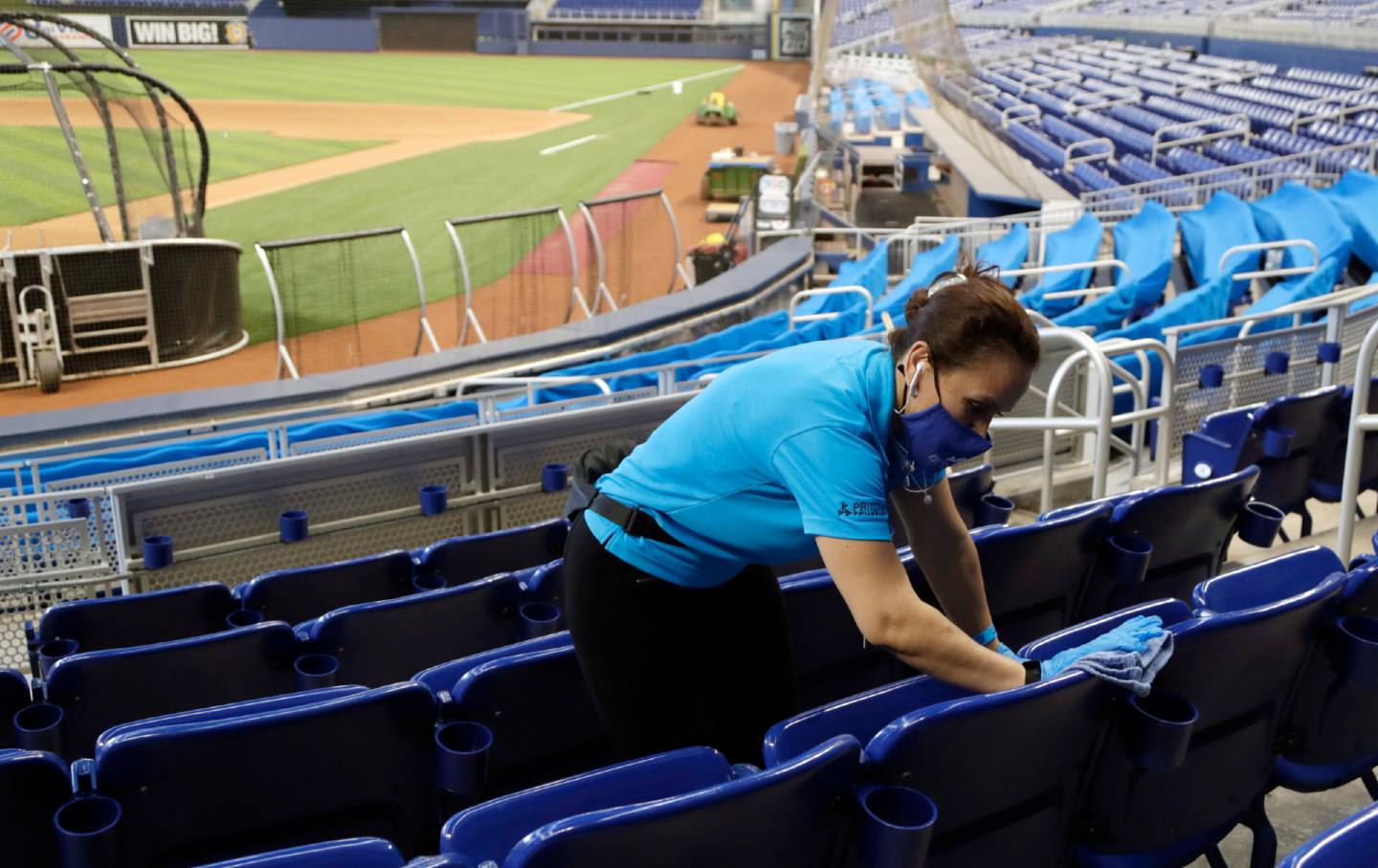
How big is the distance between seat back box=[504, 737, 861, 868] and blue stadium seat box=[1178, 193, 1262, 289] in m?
9.05

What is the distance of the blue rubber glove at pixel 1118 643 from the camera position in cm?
214

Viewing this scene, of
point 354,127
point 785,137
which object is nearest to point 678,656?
point 785,137

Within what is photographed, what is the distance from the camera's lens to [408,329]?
500 inches

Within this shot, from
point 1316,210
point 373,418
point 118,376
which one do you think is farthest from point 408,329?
point 1316,210

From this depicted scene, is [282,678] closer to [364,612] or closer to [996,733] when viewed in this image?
[364,612]

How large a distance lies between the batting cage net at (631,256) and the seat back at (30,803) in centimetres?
929

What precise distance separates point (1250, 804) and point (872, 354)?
1.26m

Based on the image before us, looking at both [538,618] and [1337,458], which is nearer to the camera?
[538,618]

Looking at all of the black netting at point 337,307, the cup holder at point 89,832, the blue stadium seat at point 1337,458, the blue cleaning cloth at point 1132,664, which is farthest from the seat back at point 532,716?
the black netting at point 337,307

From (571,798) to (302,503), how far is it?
2.98 metres

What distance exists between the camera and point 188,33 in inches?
1775

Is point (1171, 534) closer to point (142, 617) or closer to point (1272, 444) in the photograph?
point (1272, 444)

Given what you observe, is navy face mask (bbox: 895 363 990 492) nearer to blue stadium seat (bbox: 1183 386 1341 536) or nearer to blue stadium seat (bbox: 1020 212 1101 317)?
blue stadium seat (bbox: 1183 386 1341 536)

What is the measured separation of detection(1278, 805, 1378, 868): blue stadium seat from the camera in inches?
58.3
